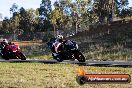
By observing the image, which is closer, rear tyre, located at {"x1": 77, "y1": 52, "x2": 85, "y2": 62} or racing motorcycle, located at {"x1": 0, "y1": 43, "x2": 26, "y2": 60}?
rear tyre, located at {"x1": 77, "y1": 52, "x2": 85, "y2": 62}

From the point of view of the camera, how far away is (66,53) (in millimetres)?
8969

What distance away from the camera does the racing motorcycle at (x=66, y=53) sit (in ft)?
28.9

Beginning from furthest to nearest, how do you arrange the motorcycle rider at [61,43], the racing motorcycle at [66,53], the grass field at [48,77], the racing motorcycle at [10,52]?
1. the grass field at [48,77]
2. the racing motorcycle at [10,52]
3. the motorcycle rider at [61,43]
4. the racing motorcycle at [66,53]

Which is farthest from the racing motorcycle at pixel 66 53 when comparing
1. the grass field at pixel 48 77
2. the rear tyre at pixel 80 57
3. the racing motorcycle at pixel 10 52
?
the grass field at pixel 48 77

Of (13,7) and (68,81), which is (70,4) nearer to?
(13,7)

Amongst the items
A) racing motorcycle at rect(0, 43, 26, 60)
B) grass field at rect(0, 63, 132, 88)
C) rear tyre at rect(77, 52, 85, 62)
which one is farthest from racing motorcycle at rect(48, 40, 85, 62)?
grass field at rect(0, 63, 132, 88)

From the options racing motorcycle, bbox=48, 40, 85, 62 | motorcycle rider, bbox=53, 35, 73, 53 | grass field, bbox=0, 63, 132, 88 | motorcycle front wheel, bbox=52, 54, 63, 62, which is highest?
motorcycle rider, bbox=53, 35, 73, 53

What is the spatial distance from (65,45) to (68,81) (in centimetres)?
2273

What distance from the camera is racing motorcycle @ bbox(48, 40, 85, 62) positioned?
880cm

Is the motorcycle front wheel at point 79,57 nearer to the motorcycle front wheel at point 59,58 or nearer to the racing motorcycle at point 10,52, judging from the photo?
the motorcycle front wheel at point 59,58

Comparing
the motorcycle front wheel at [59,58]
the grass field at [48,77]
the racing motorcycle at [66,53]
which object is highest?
the racing motorcycle at [66,53]

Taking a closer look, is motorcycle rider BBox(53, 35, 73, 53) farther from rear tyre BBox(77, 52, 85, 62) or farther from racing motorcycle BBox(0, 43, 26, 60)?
racing motorcycle BBox(0, 43, 26, 60)

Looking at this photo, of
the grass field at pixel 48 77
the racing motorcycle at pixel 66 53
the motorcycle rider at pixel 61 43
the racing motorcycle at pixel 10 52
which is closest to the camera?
the racing motorcycle at pixel 66 53

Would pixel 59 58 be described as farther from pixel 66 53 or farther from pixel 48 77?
pixel 48 77
